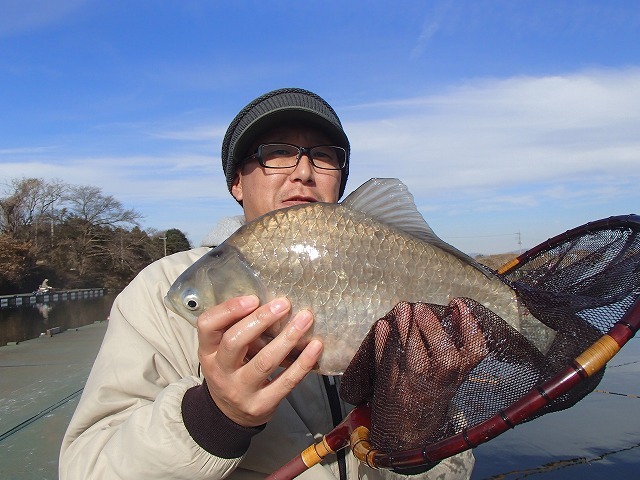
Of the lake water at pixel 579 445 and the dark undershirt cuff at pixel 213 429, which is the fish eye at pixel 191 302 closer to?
the dark undershirt cuff at pixel 213 429

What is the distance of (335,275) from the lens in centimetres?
206

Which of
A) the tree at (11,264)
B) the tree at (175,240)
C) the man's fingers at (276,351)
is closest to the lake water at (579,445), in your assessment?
the man's fingers at (276,351)

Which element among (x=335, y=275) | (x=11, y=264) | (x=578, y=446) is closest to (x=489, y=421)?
(x=335, y=275)

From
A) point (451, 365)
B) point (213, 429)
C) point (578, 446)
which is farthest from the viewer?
point (578, 446)

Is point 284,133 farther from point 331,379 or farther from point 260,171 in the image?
point 331,379

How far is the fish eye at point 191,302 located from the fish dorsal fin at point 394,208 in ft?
2.45

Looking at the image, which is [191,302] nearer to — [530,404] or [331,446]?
[331,446]

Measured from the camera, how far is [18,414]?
6.14 m

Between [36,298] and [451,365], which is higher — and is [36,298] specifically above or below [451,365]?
below

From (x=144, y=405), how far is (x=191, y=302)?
0.44m

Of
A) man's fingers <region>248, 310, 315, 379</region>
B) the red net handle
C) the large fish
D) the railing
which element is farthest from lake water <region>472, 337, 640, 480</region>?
the railing

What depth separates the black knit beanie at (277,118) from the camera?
2.77 metres

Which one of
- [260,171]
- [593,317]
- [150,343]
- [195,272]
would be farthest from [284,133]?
[593,317]

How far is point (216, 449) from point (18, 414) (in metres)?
5.58
